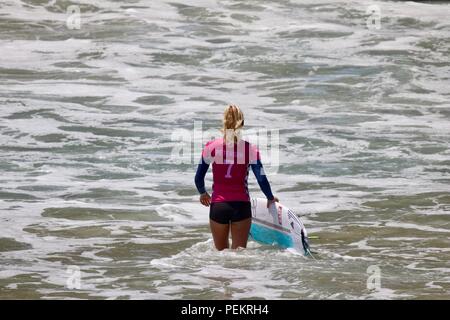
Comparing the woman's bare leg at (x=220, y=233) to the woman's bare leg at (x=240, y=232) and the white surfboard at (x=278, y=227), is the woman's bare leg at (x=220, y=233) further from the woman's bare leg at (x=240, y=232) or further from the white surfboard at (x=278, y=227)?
the white surfboard at (x=278, y=227)

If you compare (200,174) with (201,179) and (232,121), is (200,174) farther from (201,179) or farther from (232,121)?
(232,121)

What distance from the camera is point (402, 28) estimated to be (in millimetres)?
31641

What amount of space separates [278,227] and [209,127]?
390 inches

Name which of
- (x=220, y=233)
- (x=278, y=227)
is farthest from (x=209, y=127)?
(x=220, y=233)

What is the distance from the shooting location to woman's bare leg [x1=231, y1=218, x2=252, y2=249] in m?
11.5

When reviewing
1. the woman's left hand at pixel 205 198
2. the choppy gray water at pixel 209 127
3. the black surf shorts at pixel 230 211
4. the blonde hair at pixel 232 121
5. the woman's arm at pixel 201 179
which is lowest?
the choppy gray water at pixel 209 127

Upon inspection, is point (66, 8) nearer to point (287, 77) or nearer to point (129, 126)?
point (287, 77)

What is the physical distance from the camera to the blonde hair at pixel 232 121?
36.3 ft

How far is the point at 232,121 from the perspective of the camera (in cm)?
1111

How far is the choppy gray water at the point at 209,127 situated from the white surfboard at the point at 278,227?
0.53 feet

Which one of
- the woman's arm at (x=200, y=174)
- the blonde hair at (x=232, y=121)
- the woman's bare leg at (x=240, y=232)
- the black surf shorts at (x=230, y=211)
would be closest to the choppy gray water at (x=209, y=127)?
the woman's bare leg at (x=240, y=232)

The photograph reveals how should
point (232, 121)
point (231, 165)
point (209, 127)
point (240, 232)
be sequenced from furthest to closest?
point (209, 127), point (240, 232), point (231, 165), point (232, 121)

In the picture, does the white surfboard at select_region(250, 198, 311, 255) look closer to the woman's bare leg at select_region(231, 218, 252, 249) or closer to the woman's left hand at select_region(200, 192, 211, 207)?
the woman's bare leg at select_region(231, 218, 252, 249)

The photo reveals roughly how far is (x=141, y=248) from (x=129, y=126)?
9185mm
